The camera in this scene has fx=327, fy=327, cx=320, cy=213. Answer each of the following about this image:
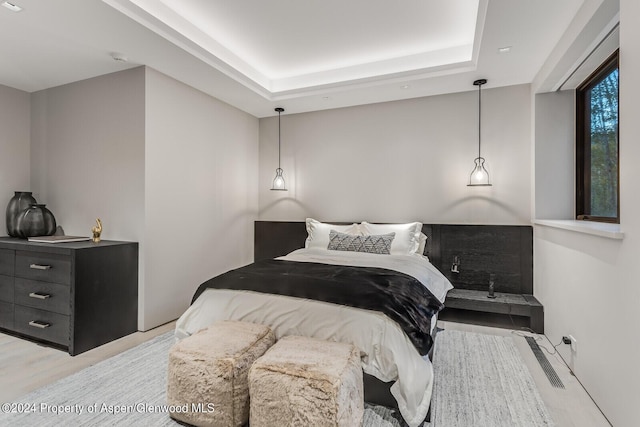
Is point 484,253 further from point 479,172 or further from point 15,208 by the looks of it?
point 15,208

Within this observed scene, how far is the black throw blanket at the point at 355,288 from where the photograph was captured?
191 cm

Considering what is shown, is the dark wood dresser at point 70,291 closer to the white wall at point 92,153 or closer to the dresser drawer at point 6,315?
the dresser drawer at point 6,315

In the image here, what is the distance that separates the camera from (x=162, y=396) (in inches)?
80.7

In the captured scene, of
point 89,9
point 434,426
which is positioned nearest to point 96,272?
point 89,9

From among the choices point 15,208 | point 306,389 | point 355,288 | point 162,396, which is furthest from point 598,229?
point 15,208

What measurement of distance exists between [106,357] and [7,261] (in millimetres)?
1496

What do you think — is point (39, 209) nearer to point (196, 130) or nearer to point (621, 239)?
point (196, 130)

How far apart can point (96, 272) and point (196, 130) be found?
5.80ft

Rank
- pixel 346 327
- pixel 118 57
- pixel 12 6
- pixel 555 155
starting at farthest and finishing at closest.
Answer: pixel 555 155 → pixel 118 57 → pixel 12 6 → pixel 346 327

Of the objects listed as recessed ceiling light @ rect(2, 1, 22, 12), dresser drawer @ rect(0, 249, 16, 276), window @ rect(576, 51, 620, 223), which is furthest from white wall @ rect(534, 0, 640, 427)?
dresser drawer @ rect(0, 249, 16, 276)

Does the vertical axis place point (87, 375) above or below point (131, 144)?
below

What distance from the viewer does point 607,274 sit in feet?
6.13

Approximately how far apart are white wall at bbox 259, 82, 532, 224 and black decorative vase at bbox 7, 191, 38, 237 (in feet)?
8.67

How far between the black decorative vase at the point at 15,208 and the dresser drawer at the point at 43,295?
2.28 ft
